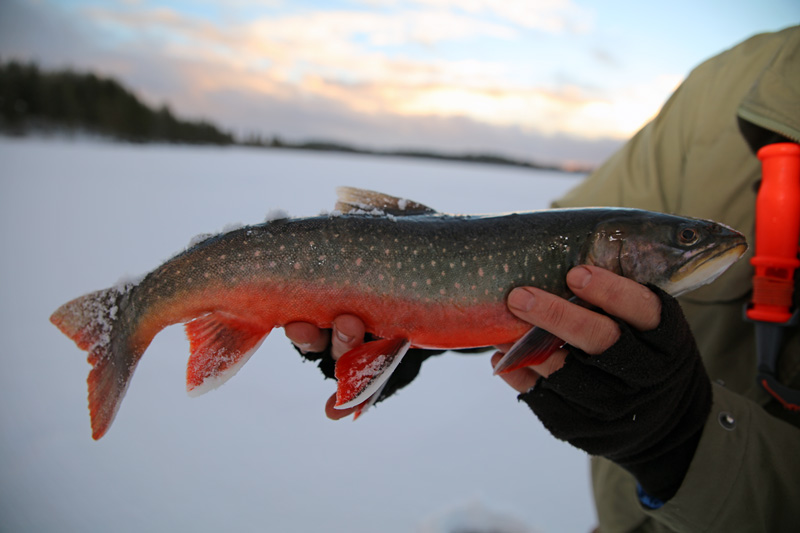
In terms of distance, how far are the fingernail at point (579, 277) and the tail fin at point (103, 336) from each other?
1.87m

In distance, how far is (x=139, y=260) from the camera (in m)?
7.28

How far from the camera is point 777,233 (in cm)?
214

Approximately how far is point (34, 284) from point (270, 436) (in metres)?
4.86

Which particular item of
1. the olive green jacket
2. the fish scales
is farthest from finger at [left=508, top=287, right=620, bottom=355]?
the olive green jacket

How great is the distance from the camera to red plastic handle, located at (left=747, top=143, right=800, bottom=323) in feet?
6.92

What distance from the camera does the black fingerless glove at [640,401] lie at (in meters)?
1.77

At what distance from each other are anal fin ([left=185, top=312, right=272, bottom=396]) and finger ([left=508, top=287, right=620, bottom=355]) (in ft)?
3.94

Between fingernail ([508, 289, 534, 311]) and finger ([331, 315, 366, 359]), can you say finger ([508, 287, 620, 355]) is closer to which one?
fingernail ([508, 289, 534, 311])

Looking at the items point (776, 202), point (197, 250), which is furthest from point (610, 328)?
point (197, 250)

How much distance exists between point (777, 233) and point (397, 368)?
6.64ft

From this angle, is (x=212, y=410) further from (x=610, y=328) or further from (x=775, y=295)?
(x=775, y=295)

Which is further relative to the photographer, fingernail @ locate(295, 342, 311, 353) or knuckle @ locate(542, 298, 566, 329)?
fingernail @ locate(295, 342, 311, 353)

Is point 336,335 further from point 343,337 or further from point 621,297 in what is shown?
point 621,297

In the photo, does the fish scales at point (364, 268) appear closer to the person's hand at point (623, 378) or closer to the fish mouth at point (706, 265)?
the person's hand at point (623, 378)
